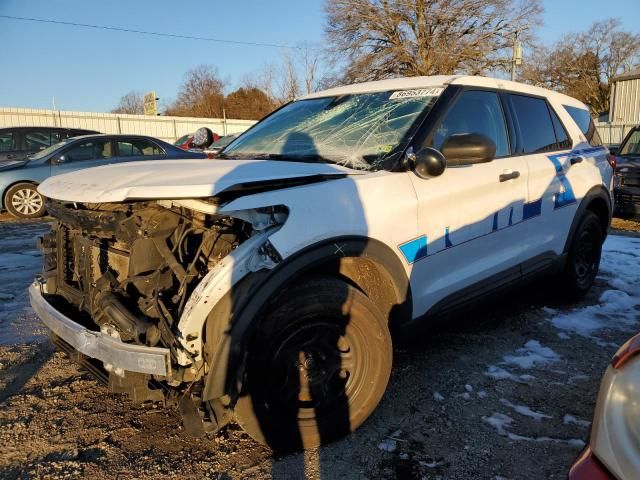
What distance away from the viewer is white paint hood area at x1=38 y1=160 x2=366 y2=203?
224 cm

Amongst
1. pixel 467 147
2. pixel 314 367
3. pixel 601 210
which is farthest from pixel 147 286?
pixel 601 210

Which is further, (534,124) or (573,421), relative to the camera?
(534,124)

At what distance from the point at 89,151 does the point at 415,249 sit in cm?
881

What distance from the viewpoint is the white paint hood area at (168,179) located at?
88.3 inches

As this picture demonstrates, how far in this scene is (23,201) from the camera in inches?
385

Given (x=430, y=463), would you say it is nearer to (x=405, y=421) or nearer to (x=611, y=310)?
(x=405, y=421)

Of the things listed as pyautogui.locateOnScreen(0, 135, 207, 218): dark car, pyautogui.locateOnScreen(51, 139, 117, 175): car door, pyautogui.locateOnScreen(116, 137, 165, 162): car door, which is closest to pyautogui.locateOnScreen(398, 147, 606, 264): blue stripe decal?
pyautogui.locateOnScreen(0, 135, 207, 218): dark car

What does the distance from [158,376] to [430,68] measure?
104 ft

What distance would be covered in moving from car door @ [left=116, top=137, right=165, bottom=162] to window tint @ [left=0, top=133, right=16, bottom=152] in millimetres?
2750

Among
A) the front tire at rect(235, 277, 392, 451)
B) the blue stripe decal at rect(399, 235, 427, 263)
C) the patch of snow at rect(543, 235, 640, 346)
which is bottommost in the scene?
the patch of snow at rect(543, 235, 640, 346)

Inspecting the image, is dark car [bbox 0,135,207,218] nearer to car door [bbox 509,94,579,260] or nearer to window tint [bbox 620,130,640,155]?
car door [bbox 509,94,579,260]

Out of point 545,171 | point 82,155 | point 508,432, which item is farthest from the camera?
point 82,155

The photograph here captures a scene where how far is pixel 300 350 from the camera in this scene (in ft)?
8.22

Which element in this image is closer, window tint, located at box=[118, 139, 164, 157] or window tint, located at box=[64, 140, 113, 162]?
window tint, located at box=[64, 140, 113, 162]
